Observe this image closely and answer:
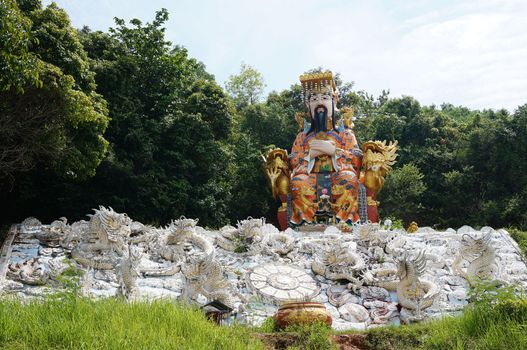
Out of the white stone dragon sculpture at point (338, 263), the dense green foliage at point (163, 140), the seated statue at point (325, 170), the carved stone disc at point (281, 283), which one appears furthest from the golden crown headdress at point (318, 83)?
the carved stone disc at point (281, 283)

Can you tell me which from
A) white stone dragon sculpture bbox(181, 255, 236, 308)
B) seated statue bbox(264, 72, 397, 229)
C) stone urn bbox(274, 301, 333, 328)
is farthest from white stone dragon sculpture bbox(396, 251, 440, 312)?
seated statue bbox(264, 72, 397, 229)

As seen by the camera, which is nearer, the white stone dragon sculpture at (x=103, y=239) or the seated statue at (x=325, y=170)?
the white stone dragon sculpture at (x=103, y=239)

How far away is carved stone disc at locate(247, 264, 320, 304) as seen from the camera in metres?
8.35

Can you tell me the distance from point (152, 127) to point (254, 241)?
6.40 meters

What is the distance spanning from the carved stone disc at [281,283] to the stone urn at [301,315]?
1247 millimetres

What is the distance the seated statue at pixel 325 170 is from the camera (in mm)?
13227

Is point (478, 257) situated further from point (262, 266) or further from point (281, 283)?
point (262, 266)

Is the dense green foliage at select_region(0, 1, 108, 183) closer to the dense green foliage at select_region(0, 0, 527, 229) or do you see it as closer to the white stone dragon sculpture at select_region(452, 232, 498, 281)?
the dense green foliage at select_region(0, 0, 527, 229)

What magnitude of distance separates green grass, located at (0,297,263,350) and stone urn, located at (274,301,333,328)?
37.4 inches

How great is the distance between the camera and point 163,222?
15.2 meters

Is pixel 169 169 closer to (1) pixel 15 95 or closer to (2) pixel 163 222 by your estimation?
(2) pixel 163 222

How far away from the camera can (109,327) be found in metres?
5.02

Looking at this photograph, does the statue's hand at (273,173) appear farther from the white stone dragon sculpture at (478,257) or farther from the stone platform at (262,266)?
the white stone dragon sculpture at (478,257)

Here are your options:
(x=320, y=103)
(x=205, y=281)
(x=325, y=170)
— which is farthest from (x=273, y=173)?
(x=205, y=281)
